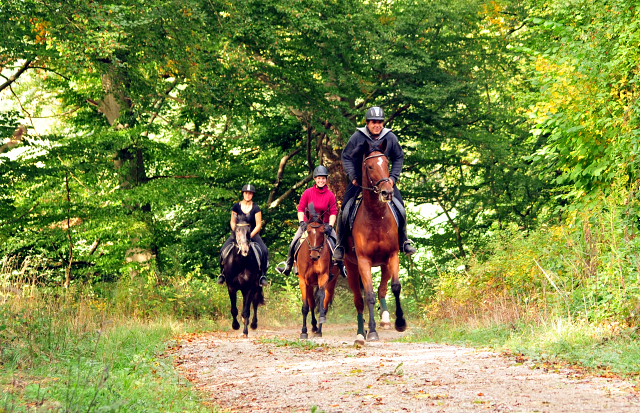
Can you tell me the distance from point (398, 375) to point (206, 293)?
14.3m

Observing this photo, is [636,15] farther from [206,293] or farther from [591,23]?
[206,293]

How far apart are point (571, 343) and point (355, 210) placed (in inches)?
163

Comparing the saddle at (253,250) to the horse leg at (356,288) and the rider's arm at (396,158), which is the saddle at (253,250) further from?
the rider's arm at (396,158)

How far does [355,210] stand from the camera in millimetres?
11773

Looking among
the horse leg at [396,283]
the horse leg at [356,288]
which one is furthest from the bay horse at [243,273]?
the horse leg at [396,283]

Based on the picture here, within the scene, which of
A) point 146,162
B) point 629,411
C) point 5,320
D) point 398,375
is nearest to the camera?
point 629,411

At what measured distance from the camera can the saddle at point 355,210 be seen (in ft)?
38.2

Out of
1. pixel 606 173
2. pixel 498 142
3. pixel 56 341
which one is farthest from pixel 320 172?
pixel 498 142

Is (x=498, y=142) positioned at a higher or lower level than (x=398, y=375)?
higher

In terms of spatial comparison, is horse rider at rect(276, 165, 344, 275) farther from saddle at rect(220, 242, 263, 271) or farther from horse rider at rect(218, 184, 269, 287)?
saddle at rect(220, 242, 263, 271)

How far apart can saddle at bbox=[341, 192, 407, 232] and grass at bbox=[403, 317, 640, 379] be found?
103 inches

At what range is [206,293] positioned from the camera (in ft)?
70.6

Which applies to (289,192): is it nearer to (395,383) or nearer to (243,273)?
(243,273)

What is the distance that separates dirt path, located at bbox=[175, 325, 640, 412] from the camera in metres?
6.30
